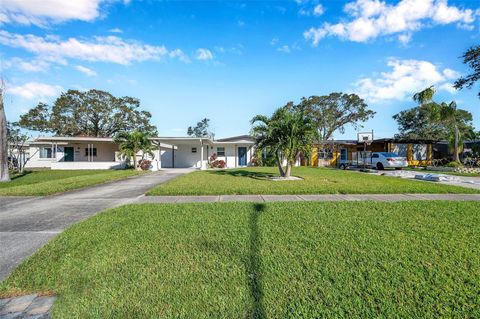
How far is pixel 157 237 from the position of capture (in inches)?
156

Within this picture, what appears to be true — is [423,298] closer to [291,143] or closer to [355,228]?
[355,228]

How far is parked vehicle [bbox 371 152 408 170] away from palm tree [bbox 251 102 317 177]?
11.5 m

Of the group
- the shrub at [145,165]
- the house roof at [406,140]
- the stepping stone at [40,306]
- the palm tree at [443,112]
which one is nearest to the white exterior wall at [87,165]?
the shrub at [145,165]

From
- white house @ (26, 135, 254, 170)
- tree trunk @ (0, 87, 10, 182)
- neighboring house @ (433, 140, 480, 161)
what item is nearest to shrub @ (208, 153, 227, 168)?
white house @ (26, 135, 254, 170)

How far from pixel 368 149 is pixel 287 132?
19.4 metres

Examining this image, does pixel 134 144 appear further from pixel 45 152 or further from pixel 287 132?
pixel 45 152

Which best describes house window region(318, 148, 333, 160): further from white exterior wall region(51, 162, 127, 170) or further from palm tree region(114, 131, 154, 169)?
white exterior wall region(51, 162, 127, 170)

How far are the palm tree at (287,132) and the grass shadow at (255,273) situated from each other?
25.7ft

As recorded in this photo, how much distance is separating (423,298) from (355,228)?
2.03 metres

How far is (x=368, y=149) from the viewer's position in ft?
89.5

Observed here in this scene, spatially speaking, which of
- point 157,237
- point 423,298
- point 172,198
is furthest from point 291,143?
point 423,298

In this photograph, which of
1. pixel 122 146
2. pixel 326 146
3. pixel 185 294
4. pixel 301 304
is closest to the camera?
pixel 301 304

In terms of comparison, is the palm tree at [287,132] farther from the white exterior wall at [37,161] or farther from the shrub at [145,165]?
the white exterior wall at [37,161]

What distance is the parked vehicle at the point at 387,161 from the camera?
2009 centimetres
